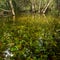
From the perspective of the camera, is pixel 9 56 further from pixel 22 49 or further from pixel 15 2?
pixel 15 2

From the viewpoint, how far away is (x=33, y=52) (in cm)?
734

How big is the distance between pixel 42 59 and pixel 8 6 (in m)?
28.5

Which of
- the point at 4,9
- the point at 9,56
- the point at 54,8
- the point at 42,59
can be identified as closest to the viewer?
the point at 42,59

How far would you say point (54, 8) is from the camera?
3766 cm

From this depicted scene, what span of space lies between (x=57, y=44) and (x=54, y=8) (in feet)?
98.9

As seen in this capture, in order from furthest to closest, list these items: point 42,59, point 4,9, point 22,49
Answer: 1. point 4,9
2. point 22,49
3. point 42,59

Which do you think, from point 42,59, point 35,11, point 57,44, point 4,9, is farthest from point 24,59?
point 35,11

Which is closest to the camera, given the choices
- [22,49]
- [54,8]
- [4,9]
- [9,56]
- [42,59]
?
[42,59]

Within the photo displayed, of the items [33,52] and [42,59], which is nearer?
[42,59]

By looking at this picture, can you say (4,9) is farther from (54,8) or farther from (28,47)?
(28,47)

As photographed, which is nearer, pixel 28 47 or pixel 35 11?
pixel 28 47

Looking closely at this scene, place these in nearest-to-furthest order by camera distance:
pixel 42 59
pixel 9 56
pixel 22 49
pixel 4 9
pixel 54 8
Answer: pixel 42 59 → pixel 9 56 → pixel 22 49 → pixel 4 9 → pixel 54 8

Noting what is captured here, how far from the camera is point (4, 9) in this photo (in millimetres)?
33594

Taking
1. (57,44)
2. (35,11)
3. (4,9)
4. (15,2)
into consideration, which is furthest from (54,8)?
(57,44)
